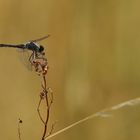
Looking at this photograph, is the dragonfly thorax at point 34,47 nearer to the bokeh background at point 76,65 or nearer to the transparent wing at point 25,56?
the transparent wing at point 25,56

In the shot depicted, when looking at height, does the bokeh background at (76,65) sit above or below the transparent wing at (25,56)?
below

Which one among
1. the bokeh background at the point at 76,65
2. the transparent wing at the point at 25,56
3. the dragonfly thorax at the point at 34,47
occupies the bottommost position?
Result: the bokeh background at the point at 76,65

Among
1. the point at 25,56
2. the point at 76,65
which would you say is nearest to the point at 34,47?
the point at 25,56

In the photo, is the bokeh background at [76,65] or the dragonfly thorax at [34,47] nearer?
the dragonfly thorax at [34,47]

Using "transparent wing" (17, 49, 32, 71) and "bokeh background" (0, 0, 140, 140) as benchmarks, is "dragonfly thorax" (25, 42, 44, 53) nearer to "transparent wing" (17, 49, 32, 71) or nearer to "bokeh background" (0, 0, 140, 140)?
"transparent wing" (17, 49, 32, 71)

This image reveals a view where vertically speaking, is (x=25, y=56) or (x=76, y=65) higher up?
(x=25, y=56)

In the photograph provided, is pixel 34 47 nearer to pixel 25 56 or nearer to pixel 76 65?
A: pixel 25 56

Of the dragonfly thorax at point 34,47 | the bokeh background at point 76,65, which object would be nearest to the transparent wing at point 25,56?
the dragonfly thorax at point 34,47

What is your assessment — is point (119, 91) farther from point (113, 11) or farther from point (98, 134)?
point (113, 11)

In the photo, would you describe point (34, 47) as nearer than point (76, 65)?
Yes
